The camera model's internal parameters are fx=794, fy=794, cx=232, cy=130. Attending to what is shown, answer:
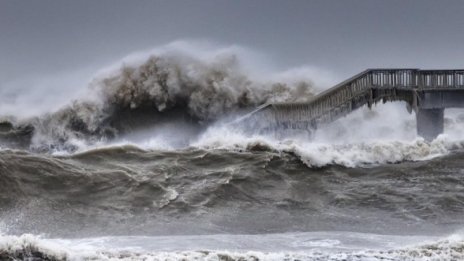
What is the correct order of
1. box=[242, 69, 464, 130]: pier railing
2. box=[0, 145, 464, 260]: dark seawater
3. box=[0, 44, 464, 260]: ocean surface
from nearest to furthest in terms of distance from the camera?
box=[0, 44, 464, 260]: ocean surface, box=[0, 145, 464, 260]: dark seawater, box=[242, 69, 464, 130]: pier railing

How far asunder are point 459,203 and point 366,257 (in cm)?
599

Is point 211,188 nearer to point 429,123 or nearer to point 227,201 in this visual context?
point 227,201

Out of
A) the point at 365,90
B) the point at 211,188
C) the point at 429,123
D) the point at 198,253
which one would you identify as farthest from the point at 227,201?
the point at 429,123

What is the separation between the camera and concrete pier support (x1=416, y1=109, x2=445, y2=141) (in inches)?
1089

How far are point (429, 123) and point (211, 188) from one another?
11.5 meters

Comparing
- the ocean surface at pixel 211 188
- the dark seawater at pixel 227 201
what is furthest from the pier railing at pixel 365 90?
the dark seawater at pixel 227 201

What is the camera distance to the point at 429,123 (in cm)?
2786

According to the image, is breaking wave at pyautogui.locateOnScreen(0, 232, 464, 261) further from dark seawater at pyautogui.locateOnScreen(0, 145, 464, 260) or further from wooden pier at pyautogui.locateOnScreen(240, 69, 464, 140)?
wooden pier at pyautogui.locateOnScreen(240, 69, 464, 140)

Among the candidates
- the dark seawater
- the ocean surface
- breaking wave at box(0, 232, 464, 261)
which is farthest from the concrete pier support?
breaking wave at box(0, 232, 464, 261)

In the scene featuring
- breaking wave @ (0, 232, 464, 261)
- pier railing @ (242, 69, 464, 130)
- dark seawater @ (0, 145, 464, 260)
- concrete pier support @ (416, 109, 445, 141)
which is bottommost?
breaking wave @ (0, 232, 464, 261)

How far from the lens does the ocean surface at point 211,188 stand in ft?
45.7

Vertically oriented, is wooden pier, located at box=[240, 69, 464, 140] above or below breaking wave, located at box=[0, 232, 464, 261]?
above

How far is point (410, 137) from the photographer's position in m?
29.2

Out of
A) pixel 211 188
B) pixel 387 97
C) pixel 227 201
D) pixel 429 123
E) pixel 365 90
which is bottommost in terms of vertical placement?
pixel 227 201
